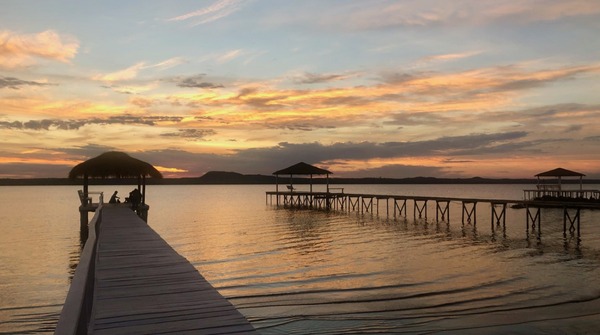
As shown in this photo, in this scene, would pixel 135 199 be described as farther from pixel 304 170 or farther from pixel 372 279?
pixel 304 170

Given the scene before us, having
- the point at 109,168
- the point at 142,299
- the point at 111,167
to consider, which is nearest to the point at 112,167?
the point at 111,167

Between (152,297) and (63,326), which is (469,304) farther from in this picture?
(63,326)

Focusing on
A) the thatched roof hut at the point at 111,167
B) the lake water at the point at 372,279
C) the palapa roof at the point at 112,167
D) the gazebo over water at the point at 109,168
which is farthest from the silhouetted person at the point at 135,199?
the lake water at the point at 372,279

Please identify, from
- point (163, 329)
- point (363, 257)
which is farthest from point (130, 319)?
point (363, 257)

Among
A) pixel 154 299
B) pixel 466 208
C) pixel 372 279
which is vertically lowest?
pixel 466 208

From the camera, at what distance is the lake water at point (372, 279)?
Answer: 8234 millimetres

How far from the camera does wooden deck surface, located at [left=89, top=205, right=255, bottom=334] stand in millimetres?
4945

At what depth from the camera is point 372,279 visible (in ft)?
38.4

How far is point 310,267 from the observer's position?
13195mm

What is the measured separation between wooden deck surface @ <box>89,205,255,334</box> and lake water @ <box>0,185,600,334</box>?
4.53 ft

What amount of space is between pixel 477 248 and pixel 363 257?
4.94m

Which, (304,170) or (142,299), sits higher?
(304,170)

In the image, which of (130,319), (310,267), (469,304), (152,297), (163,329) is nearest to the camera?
(163,329)

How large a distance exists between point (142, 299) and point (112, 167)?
17.9 meters
